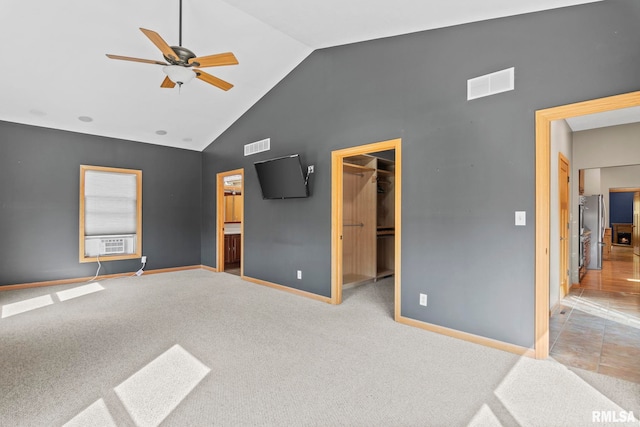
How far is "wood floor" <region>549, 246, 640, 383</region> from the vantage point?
2533 mm

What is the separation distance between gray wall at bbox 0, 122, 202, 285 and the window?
0.37 feet

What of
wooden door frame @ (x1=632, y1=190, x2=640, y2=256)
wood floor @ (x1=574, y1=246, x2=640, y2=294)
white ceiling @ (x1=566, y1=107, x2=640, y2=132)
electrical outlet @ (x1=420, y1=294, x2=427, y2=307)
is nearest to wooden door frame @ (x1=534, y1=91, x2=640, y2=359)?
electrical outlet @ (x1=420, y1=294, x2=427, y2=307)

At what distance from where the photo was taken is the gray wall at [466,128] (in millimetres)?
2473

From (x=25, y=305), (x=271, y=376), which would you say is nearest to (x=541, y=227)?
(x=271, y=376)

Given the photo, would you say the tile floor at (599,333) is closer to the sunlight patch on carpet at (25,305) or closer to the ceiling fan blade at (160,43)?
the ceiling fan blade at (160,43)

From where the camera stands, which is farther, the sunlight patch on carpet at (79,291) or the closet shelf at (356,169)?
the closet shelf at (356,169)

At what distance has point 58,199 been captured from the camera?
5.43m

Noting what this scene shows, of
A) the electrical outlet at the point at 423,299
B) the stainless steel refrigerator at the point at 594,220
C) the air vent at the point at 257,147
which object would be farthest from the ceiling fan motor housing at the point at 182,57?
the stainless steel refrigerator at the point at 594,220

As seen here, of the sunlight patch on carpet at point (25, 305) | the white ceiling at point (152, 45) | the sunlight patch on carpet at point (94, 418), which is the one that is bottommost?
the sunlight patch on carpet at point (25, 305)

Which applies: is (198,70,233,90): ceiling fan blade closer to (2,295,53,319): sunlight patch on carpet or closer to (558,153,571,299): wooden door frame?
(2,295,53,319): sunlight patch on carpet

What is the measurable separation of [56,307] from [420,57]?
550 cm

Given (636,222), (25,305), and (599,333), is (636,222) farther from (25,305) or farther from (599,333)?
(25,305)

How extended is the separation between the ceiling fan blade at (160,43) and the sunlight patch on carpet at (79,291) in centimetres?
391

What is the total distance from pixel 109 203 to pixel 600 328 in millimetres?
7637
